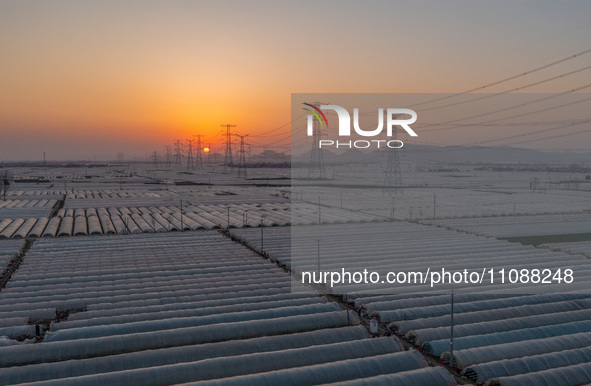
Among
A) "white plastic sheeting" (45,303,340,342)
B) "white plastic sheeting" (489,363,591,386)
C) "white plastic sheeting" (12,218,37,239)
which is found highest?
"white plastic sheeting" (12,218,37,239)

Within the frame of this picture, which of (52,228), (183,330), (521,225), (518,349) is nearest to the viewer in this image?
(518,349)

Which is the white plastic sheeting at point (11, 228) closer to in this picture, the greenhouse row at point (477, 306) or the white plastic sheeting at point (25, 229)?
the white plastic sheeting at point (25, 229)

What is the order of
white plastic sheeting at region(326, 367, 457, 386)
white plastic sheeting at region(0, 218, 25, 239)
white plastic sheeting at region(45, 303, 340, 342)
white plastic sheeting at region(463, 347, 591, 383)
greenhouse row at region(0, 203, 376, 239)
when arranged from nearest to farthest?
white plastic sheeting at region(326, 367, 457, 386)
white plastic sheeting at region(463, 347, 591, 383)
white plastic sheeting at region(45, 303, 340, 342)
white plastic sheeting at region(0, 218, 25, 239)
greenhouse row at region(0, 203, 376, 239)

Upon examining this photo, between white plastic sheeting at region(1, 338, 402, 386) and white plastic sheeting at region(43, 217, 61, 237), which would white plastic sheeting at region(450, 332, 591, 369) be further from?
white plastic sheeting at region(43, 217, 61, 237)

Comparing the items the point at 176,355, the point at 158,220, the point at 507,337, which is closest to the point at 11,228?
the point at 158,220

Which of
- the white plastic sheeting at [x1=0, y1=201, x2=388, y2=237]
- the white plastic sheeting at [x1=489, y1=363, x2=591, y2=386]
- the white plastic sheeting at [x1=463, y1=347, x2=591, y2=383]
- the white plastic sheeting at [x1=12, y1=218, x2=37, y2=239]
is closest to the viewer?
the white plastic sheeting at [x1=489, y1=363, x2=591, y2=386]

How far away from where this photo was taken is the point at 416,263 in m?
12.7

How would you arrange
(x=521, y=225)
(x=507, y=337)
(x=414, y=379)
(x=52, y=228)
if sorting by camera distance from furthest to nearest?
(x=521, y=225)
(x=52, y=228)
(x=507, y=337)
(x=414, y=379)

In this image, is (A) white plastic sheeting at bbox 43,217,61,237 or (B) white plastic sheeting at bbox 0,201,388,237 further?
(B) white plastic sheeting at bbox 0,201,388,237

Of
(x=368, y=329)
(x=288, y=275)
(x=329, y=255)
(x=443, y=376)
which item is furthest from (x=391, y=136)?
(x=443, y=376)

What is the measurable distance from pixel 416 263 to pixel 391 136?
15.5 metres

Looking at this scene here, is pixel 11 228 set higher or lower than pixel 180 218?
lower

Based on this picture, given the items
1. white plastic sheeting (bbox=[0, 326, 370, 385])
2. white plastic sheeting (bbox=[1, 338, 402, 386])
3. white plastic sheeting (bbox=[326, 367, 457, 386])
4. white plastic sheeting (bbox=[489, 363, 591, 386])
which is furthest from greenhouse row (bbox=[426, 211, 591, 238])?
white plastic sheeting (bbox=[326, 367, 457, 386])

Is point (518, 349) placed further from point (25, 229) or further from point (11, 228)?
point (11, 228)
